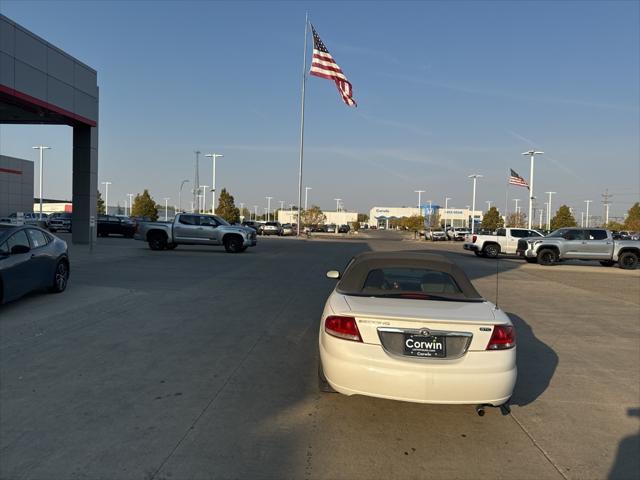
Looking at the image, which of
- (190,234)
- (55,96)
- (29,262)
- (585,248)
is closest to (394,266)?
(29,262)

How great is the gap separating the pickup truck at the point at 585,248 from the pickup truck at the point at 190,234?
48.3 ft

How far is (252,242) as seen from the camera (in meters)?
25.4

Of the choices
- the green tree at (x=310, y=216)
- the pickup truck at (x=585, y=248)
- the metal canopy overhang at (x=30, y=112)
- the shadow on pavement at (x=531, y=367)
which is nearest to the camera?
the shadow on pavement at (x=531, y=367)

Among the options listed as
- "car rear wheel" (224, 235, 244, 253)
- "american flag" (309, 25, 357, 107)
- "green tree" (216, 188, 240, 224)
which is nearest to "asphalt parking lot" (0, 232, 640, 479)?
"car rear wheel" (224, 235, 244, 253)

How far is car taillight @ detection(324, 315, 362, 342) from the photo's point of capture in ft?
13.7

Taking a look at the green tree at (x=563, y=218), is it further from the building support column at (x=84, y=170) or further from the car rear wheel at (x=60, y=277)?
the car rear wheel at (x=60, y=277)

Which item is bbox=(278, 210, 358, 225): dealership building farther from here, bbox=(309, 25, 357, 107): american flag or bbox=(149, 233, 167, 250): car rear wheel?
bbox=(149, 233, 167, 250): car rear wheel

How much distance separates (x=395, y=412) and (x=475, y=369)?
40.5 inches

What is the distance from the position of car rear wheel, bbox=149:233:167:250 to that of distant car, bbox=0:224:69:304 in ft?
47.6

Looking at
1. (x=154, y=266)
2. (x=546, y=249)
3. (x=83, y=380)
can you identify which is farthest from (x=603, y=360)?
(x=546, y=249)

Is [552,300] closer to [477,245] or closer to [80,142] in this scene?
[477,245]

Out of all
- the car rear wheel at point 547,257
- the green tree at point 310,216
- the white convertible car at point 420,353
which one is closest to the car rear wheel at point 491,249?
the car rear wheel at point 547,257

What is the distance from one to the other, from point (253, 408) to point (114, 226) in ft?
115

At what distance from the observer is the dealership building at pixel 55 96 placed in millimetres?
18191
